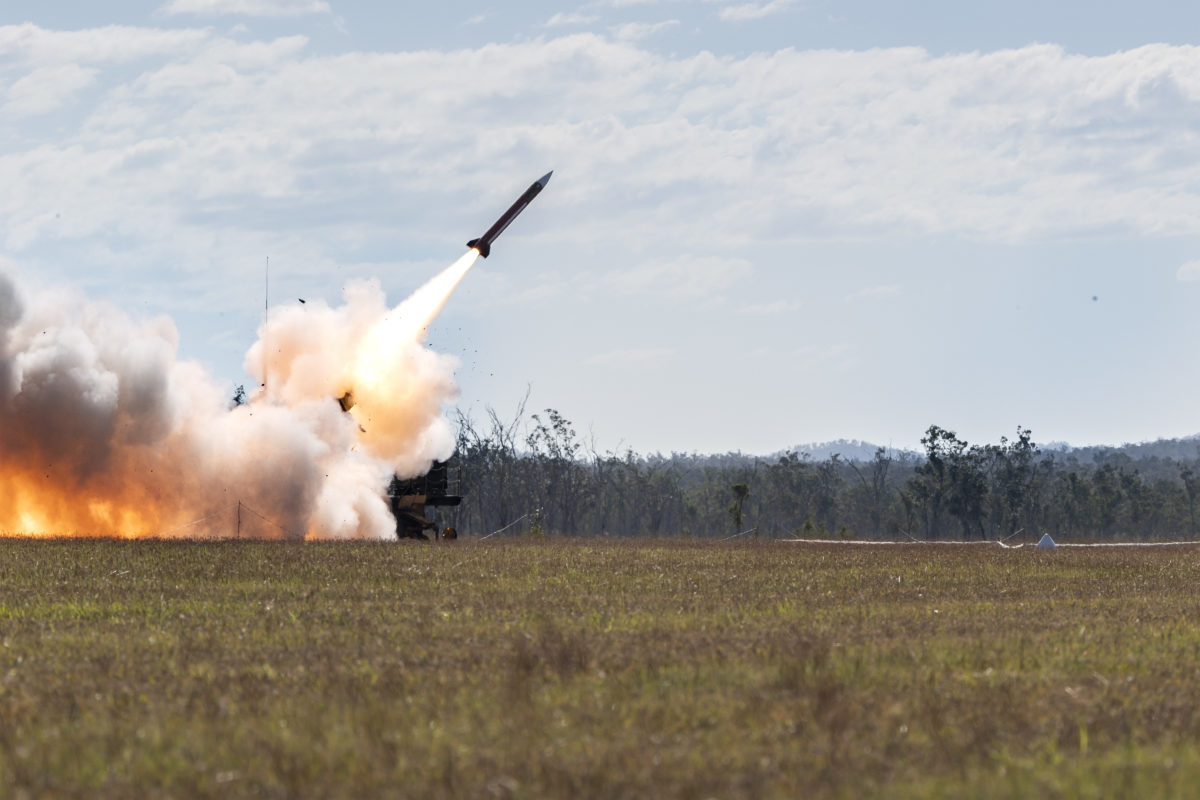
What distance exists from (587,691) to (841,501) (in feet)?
478

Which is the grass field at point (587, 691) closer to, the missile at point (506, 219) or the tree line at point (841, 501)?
the missile at point (506, 219)

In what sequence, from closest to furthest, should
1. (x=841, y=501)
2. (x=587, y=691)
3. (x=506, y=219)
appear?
(x=587, y=691) < (x=506, y=219) < (x=841, y=501)

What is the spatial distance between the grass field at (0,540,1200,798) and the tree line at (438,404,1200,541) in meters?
79.3

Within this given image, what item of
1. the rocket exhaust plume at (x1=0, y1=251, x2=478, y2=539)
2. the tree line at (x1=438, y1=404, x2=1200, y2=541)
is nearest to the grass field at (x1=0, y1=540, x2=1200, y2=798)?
the rocket exhaust plume at (x1=0, y1=251, x2=478, y2=539)

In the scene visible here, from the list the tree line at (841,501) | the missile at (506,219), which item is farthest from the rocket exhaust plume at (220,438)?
the tree line at (841,501)

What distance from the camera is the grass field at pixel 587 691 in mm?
10992

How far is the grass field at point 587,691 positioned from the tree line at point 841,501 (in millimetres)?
79269

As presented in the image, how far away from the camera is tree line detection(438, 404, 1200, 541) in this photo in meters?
118

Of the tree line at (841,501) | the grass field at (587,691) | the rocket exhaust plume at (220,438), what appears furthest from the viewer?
the tree line at (841,501)

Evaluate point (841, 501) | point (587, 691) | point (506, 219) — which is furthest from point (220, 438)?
point (841, 501)

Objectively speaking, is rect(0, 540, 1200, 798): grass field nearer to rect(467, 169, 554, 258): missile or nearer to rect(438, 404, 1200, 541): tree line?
rect(467, 169, 554, 258): missile

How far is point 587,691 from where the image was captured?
14523mm

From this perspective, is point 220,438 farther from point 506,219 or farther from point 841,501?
point 841,501

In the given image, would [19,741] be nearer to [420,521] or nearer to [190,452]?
[190,452]
